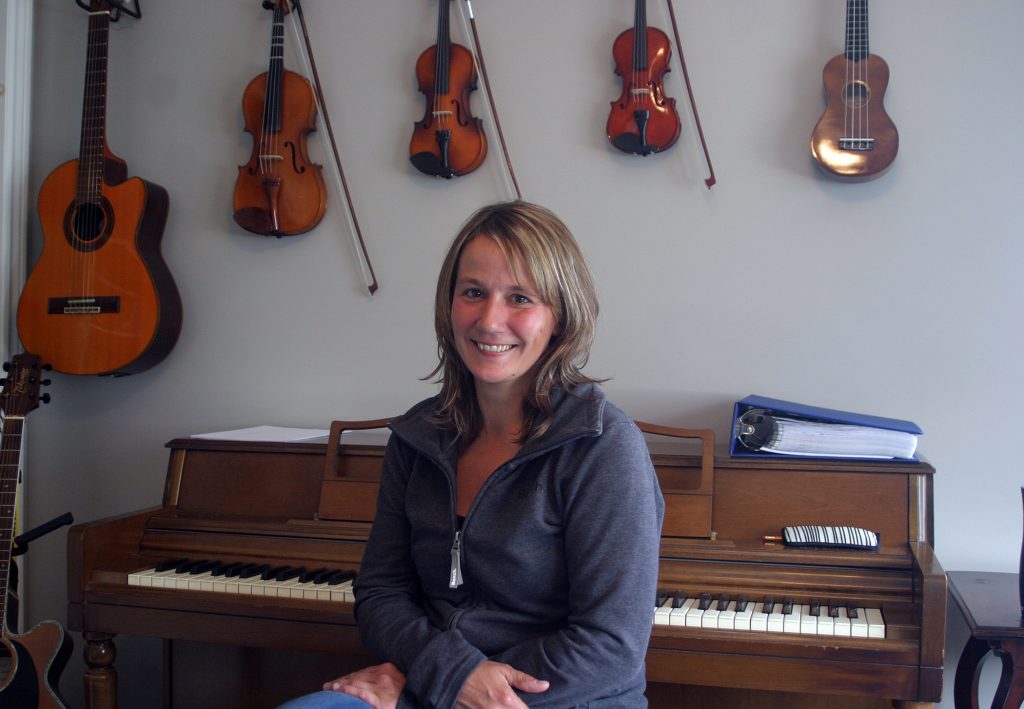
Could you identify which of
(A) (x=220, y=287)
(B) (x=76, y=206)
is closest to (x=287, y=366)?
(A) (x=220, y=287)

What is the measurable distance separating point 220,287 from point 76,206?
46 centimetres

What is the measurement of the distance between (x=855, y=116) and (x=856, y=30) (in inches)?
8.3

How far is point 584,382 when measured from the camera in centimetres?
141

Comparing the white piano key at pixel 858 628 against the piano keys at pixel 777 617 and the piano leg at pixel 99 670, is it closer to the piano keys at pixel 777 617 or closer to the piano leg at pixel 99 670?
the piano keys at pixel 777 617

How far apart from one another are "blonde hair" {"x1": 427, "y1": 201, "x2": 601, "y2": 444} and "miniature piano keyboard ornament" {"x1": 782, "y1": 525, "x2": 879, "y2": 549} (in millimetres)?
712

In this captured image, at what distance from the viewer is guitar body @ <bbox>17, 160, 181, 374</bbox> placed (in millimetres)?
2570

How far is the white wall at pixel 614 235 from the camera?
2232 mm

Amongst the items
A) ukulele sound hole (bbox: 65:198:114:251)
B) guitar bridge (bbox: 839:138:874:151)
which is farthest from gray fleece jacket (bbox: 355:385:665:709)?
ukulele sound hole (bbox: 65:198:114:251)

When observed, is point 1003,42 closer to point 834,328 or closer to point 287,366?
point 834,328

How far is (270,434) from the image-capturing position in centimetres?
243

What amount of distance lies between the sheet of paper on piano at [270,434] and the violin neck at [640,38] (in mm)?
1301

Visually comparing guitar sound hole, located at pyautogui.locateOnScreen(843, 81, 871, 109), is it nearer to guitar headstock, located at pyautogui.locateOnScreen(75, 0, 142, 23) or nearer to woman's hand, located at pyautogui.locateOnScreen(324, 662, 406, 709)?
woman's hand, located at pyautogui.locateOnScreen(324, 662, 406, 709)

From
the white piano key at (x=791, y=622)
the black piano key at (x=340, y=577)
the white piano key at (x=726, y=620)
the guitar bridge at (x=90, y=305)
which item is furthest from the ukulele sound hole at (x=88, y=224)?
the white piano key at (x=791, y=622)

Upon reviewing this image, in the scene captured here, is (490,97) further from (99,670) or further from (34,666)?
(34,666)
